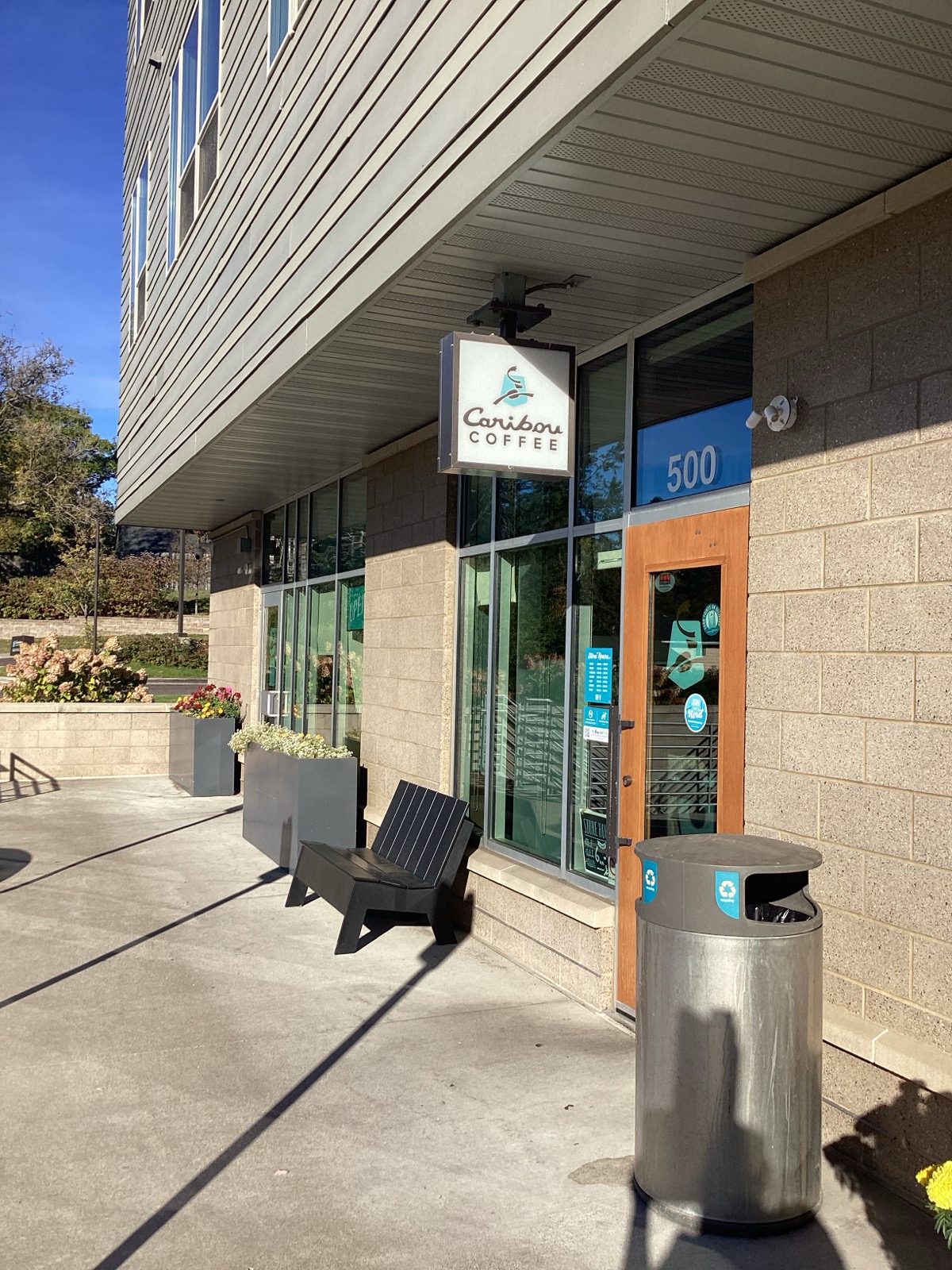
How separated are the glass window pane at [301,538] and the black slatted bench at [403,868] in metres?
5.06

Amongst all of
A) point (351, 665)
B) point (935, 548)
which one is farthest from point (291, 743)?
point (935, 548)

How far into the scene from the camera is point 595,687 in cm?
615

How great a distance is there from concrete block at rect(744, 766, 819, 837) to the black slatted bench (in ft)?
8.17

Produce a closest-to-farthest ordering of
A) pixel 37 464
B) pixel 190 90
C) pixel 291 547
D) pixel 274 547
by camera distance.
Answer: pixel 190 90 → pixel 291 547 → pixel 274 547 → pixel 37 464

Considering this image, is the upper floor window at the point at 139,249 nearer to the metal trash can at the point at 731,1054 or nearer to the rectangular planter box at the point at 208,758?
the rectangular planter box at the point at 208,758

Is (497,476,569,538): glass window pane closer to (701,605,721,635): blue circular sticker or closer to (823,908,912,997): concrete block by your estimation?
(701,605,721,635): blue circular sticker

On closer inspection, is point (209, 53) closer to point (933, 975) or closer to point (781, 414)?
point (781, 414)

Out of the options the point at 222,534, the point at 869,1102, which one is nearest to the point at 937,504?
the point at 869,1102

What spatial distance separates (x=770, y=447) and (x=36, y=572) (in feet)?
208

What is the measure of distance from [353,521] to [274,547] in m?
3.48

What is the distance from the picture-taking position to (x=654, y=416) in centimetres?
576

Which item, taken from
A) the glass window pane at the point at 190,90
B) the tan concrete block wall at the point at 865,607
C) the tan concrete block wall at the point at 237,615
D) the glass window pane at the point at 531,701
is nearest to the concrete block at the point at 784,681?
the tan concrete block wall at the point at 865,607

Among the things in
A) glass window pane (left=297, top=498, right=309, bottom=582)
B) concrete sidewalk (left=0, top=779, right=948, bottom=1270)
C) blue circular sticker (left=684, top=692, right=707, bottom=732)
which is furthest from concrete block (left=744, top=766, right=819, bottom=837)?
glass window pane (left=297, top=498, right=309, bottom=582)

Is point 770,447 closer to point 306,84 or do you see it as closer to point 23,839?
point 306,84
